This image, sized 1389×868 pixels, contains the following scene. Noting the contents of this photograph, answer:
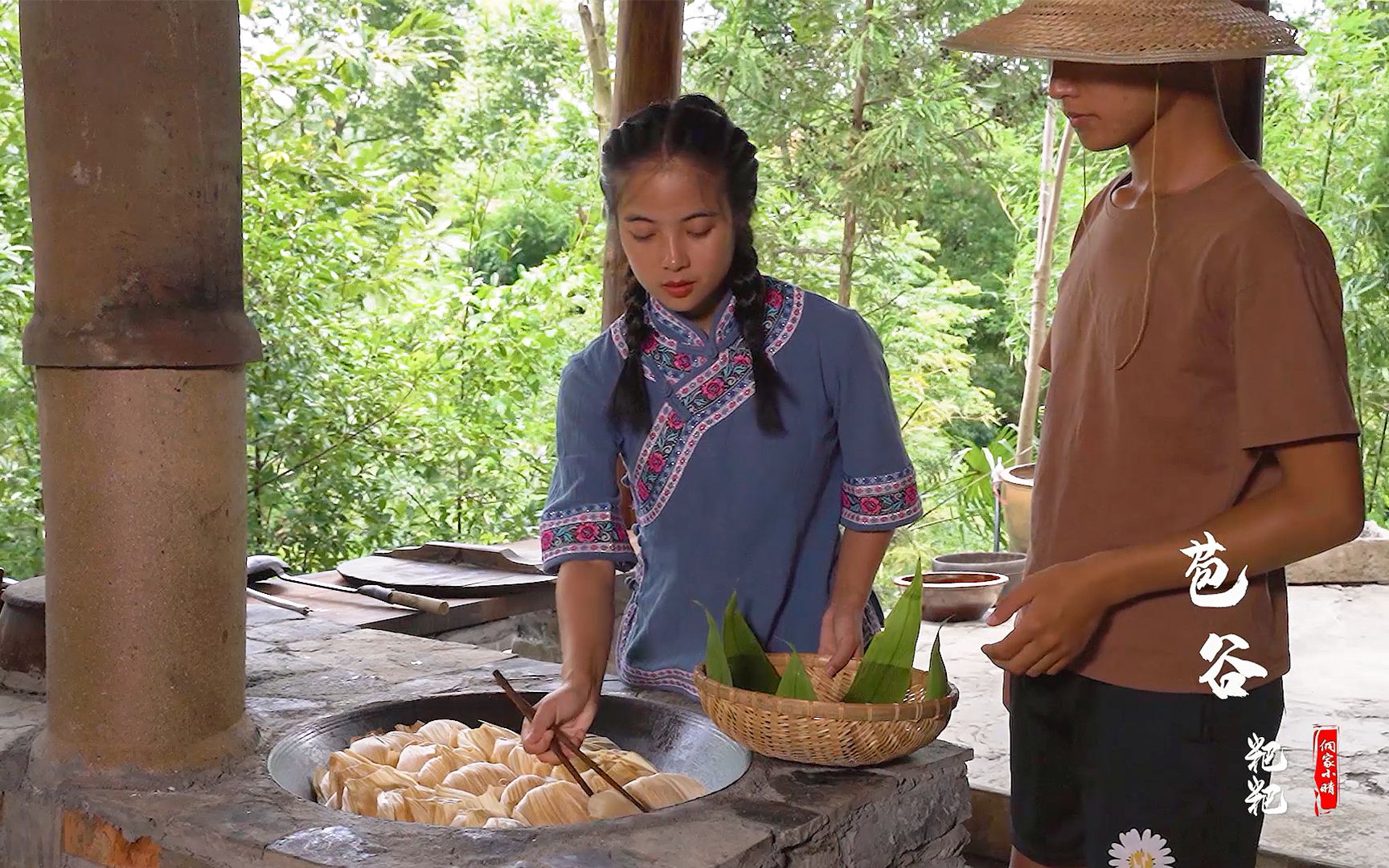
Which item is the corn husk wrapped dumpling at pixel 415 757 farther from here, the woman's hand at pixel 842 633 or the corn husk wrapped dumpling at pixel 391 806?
the woman's hand at pixel 842 633

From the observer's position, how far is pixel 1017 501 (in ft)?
21.8

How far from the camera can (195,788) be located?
78.6 inches

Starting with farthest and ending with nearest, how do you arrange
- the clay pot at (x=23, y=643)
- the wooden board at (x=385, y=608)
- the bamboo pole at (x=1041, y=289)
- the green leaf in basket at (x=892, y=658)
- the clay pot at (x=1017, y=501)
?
1. the bamboo pole at (x=1041, y=289)
2. the clay pot at (x=1017, y=501)
3. the wooden board at (x=385, y=608)
4. the clay pot at (x=23, y=643)
5. the green leaf in basket at (x=892, y=658)

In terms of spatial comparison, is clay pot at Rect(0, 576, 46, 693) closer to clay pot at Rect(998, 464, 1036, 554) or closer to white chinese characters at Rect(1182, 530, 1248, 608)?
white chinese characters at Rect(1182, 530, 1248, 608)

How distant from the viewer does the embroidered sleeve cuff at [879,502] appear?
2.16 meters

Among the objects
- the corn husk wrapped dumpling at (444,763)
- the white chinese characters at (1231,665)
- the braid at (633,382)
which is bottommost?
the corn husk wrapped dumpling at (444,763)

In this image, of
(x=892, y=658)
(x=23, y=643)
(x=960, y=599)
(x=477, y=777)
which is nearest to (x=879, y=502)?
(x=892, y=658)

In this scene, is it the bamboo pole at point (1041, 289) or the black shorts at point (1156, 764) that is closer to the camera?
the black shorts at point (1156, 764)

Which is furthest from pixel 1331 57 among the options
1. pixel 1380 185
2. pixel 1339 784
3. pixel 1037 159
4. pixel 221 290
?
pixel 221 290

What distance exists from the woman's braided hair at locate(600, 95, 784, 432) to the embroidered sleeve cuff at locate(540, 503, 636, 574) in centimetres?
16

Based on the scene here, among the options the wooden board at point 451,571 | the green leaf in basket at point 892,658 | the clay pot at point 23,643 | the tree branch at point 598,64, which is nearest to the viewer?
the green leaf in basket at point 892,658

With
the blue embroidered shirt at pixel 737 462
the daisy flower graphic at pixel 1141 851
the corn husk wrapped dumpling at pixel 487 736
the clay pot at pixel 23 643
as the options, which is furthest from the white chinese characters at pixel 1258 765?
the clay pot at pixel 23 643

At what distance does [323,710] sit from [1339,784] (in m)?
2.84

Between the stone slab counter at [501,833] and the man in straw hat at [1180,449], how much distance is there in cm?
26
